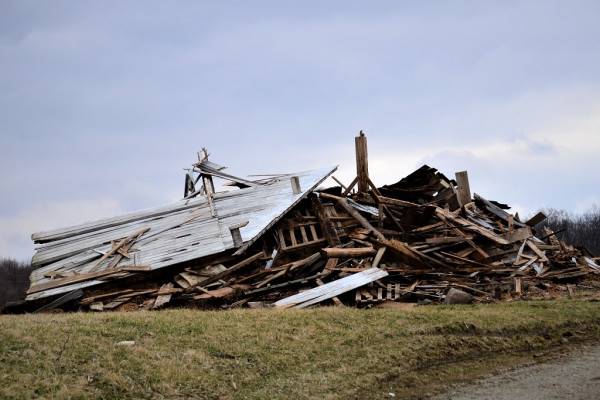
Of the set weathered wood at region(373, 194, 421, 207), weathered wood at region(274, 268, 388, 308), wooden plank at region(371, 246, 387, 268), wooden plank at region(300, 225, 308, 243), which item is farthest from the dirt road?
weathered wood at region(373, 194, 421, 207)

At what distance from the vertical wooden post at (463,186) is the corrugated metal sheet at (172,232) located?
514 centimetres

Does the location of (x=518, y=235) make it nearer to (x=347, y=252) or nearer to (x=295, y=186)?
(x=347, y=252)

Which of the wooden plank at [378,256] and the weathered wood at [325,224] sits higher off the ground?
the weathered wood at [325,224]

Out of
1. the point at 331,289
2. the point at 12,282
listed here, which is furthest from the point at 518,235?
the point at 12,282

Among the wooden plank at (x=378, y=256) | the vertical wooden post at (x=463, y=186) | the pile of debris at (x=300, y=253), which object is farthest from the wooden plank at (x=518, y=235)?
the wooden plank at (x=378, y=256)

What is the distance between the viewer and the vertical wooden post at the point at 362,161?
882 inches

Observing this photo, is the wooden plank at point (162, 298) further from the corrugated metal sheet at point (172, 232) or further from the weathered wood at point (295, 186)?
the weathered wood at point (295, 186)

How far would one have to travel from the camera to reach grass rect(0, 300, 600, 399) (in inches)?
355

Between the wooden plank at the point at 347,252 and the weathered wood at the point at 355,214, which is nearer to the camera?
the wooden plank at the point at 347,252

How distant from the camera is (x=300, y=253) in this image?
62.9ft

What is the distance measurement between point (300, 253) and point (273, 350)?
27.5 feet

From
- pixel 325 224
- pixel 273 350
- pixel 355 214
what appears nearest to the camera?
pixel 273 350

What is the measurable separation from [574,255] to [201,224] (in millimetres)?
12607

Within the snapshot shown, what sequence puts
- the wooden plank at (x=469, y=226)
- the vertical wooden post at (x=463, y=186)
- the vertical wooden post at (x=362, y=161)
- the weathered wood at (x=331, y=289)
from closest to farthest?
the weathered wood at (x=331, y=289) → the wooden plank at (x=469, y=226) → the vertical wooden post at (x=362, y=161) → the vertical wooden post at (x=463, y=186)
